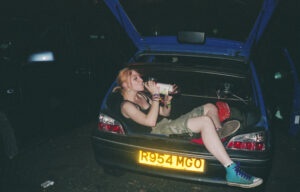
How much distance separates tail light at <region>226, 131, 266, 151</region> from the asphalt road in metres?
0.52

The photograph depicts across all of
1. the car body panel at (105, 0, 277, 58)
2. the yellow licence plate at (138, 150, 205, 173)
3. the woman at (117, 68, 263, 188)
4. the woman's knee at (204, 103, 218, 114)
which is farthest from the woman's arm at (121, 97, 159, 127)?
the car body panel at (105, 0, 277, 58)

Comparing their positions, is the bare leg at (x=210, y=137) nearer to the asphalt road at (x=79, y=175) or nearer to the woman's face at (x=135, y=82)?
the asphalt road at (x=79, y=175)

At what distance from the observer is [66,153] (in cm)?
509

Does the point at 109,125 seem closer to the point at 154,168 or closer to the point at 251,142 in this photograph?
the point at 154,168

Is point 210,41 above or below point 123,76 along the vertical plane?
above

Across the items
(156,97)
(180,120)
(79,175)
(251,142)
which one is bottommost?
(79,175)

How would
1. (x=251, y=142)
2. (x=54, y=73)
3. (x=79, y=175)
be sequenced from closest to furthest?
(x=251, y=142), (x=79, y=175), (x=54, y=73)

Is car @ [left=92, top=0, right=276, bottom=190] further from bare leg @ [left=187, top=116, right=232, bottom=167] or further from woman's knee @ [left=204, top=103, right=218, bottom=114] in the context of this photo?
woman's knee @ [left=204, top=103, right=218, bottom=114]

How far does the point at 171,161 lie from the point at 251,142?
2.85ft

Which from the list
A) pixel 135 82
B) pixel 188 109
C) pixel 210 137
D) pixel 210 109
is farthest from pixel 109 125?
pixel 188 109

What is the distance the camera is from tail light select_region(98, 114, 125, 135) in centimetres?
364

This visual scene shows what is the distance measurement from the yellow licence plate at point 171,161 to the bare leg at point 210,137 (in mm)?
176

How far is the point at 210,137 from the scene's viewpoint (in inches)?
135

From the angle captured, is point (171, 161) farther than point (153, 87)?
No
